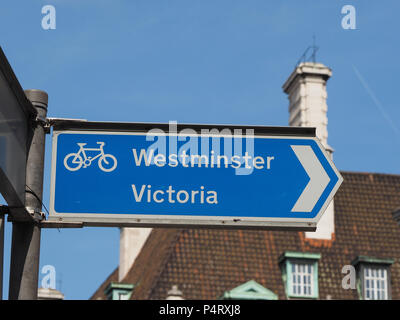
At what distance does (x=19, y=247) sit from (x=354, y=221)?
110 ft

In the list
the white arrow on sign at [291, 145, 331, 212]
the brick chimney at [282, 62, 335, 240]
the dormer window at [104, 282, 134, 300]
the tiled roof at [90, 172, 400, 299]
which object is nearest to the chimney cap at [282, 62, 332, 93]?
the brick chimney at [282, 62, 335, 240]

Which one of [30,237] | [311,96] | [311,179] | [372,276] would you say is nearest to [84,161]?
[30,237]

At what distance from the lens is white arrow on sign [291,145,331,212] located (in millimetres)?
5832

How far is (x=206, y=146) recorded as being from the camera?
19.5 ft

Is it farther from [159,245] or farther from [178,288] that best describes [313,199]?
[159,245]

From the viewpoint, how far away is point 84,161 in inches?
231

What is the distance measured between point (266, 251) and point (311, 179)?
1205 inches

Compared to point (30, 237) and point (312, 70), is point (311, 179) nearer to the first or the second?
point (30, 237)

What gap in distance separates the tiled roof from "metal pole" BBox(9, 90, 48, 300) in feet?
93.3

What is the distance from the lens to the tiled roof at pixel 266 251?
35.0 m

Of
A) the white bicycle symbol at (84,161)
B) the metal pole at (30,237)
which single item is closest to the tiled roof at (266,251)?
the white bicycle symbol at (84,161)

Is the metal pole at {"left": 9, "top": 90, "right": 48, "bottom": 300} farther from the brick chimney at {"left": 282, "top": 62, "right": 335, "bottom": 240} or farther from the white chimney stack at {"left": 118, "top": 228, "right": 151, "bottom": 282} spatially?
the white chimney stack at {"left": 118, "top": 228, "right": 151, "bottom": 282}

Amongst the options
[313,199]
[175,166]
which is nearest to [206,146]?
[175,166]

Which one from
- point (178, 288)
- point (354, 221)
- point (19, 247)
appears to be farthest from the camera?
point (354, 221)
